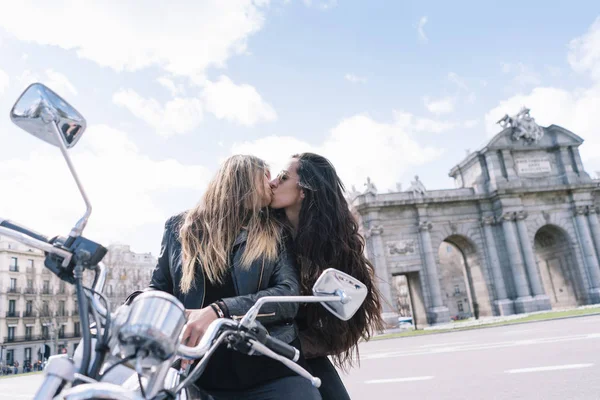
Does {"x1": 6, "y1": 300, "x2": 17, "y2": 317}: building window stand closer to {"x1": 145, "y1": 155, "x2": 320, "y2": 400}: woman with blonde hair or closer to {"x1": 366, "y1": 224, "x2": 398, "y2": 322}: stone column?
{"x1": 366, "y1": 224, "x2": 398, "y2": 322}: stone column

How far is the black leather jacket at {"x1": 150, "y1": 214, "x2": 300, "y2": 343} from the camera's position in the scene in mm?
1852

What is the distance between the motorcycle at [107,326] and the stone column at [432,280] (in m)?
29.0

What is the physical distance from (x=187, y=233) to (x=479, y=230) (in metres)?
31.9

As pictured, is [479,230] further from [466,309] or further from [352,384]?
[466,309]

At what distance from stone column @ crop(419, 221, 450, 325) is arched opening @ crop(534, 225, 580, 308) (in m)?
10.0

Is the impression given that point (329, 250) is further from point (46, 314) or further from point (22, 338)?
point (22, 338)

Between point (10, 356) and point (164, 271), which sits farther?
point (10, 356)

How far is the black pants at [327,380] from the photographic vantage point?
272cm

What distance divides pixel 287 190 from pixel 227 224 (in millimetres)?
992

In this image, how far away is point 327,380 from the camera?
2.79 m

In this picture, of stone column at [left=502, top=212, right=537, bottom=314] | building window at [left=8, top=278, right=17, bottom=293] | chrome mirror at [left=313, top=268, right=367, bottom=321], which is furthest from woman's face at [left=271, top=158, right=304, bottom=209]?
building window at [left=8, top=278, right=17, bottom=293]

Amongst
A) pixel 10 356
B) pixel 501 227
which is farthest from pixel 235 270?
pixel 10 356

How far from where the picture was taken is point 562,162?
106ft

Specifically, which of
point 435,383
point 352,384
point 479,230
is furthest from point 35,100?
point 479,230
